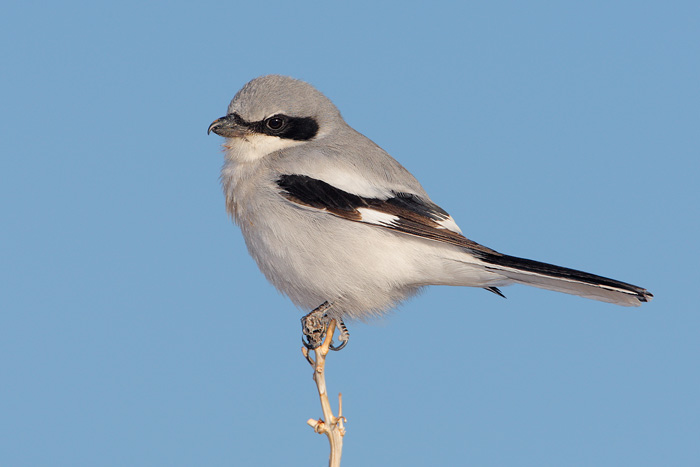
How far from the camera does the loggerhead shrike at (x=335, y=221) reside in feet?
8.61

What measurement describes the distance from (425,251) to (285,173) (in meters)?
0.64

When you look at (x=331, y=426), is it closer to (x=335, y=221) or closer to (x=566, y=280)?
(x=335, y=221)

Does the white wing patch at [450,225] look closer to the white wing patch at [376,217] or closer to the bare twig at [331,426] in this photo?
the white wing patch at [376,217]

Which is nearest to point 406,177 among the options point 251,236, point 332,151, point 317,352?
point 332,151

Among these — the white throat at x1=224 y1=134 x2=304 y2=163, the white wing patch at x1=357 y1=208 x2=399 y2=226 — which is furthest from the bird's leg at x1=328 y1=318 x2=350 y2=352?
the white throat at x1=224 y1=134 x2=304 y2=163

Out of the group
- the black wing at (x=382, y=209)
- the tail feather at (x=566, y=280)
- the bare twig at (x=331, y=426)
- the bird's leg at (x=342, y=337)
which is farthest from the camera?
the bird's leg at (x=342, y=337)

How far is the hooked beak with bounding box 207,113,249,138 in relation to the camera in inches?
113

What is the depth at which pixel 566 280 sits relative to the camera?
7.83ft

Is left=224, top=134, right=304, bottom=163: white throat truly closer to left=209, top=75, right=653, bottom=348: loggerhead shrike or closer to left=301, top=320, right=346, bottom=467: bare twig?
left=209, top=75, right=653, bottom=348: loggerhead shrike

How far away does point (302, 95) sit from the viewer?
2998 mm

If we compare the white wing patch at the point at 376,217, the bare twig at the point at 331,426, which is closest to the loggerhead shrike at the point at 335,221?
the white wing patch at the point at 376,217

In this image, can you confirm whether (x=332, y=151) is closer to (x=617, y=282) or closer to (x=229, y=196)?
(x=229, y=196)

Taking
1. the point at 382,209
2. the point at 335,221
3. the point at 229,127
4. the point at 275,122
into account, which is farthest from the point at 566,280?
the point at 229,127

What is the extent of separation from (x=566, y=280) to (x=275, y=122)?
136 cm
